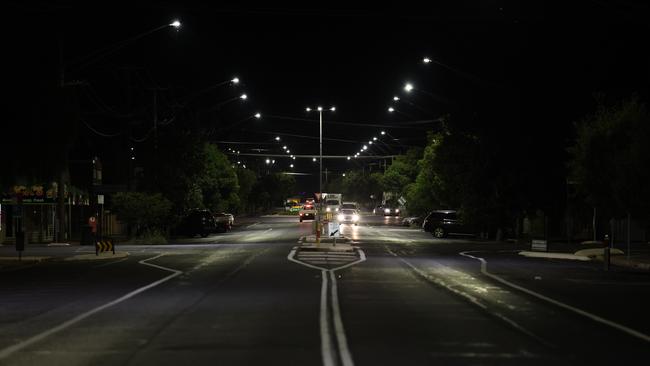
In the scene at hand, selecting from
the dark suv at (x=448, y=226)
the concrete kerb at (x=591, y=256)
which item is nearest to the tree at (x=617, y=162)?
the concrete kerb at (x=591, y=256)

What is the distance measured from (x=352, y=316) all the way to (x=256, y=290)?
506 centimetres

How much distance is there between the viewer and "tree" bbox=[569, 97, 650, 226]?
28.8 meters

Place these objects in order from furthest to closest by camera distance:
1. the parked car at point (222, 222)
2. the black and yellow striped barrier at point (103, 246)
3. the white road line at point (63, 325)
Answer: the parked car at point (222, 222) → the black and yellow striped barrier at point (103, 246) → the white road line at point (63, 325)

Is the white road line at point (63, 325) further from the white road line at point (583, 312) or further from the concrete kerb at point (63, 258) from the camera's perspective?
the concrete kerb at point (63, 258)

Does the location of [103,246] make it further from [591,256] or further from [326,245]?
[591,256]

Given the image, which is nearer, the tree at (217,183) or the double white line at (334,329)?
the double white line at (334,329)

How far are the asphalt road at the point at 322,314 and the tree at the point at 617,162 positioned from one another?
133 inches

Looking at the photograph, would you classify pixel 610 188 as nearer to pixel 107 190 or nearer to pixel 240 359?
pixel 240 359

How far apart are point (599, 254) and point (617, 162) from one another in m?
5.48

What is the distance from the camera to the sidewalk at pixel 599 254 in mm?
29730

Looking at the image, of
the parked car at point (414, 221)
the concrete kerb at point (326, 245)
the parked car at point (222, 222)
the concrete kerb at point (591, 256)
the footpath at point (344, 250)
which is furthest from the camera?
the parked car at point (414, 221)

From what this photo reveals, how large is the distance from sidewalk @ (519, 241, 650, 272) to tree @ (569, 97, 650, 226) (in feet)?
5.69

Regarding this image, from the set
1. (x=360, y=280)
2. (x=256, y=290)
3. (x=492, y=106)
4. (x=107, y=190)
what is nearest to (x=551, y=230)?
(x=492, y=106)

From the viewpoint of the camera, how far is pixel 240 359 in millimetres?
10766
